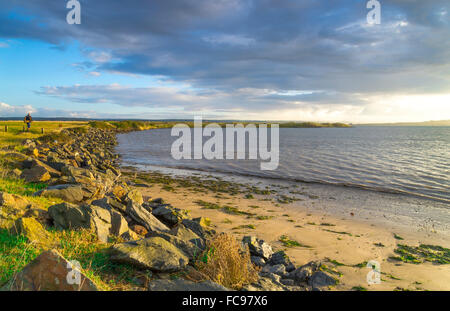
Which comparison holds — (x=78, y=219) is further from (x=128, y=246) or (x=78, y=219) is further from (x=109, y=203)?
(x=109, y=203)

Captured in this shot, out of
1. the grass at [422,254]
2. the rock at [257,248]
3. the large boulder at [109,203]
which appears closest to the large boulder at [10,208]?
the large boulder at [109,203]

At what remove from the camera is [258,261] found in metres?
7.28

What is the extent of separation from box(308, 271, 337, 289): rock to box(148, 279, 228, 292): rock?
344 centimetres

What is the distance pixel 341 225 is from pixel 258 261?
23.8 feet

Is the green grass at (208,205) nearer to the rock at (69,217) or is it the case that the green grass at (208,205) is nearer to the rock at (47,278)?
the rock at (69,217)

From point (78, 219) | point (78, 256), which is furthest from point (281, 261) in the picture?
point (78, 219)

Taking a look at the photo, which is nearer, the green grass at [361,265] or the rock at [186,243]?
the rock at [186,243]

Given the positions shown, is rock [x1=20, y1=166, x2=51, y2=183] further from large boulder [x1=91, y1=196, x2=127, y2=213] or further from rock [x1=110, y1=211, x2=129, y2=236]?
rock [x1=110, y1=211, x2=129, y2=236]

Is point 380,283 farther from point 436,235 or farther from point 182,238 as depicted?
point 436,235

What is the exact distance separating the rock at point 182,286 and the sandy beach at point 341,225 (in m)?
4.32

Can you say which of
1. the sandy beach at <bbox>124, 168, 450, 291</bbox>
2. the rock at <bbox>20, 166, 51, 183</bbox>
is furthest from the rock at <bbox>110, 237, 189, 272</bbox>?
the rock at <bbox>20, 166, 51, 183</bbox>

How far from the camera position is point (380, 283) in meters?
7.54

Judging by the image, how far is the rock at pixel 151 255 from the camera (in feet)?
15.9

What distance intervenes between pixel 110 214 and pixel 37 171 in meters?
6.62
